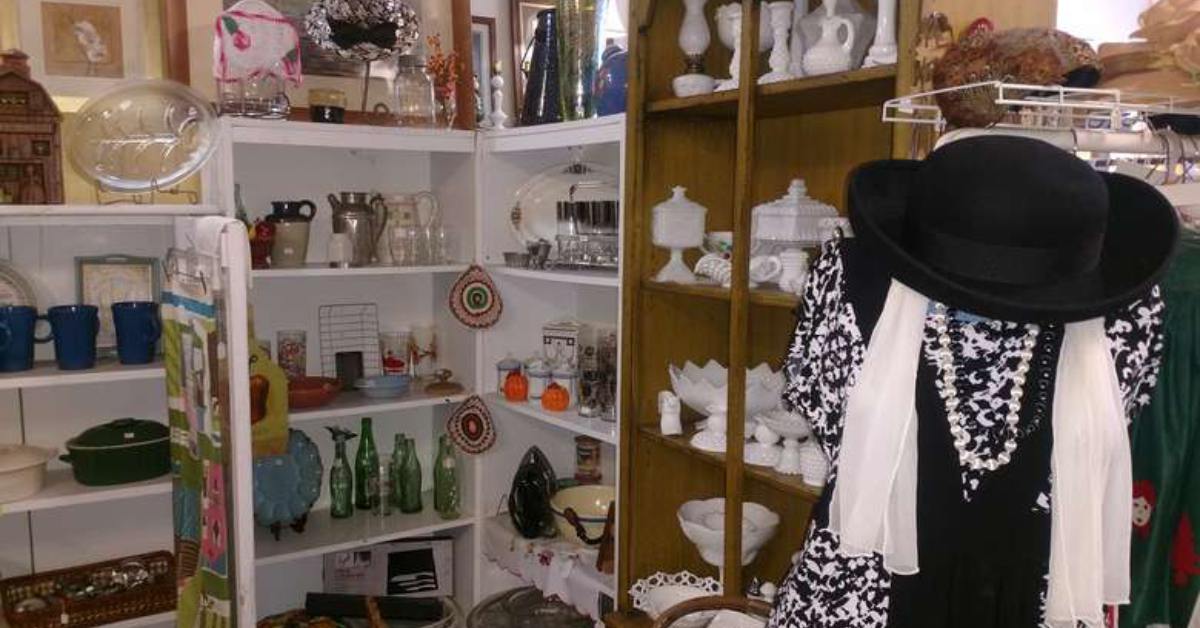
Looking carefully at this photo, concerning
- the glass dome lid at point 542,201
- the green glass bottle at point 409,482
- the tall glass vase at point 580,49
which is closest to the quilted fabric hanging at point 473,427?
the green glass bottle at point 409,482

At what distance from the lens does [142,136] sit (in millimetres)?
2318

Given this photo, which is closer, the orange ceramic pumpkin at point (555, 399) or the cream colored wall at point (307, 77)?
the cream colored wall at point (307, 77)

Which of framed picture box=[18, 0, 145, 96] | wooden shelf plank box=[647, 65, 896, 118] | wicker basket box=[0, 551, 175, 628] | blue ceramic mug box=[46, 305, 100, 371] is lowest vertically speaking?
wicker basket box=[0, 551, 175, 628]

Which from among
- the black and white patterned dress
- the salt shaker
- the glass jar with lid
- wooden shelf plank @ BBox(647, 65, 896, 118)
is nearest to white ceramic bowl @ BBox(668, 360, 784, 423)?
the salt shaker

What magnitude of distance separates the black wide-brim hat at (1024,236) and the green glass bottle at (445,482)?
187 centimetres

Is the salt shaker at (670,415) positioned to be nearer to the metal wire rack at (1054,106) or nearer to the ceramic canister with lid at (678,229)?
the ceramic canister with lid at (678,229)

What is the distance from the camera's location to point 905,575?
1316mm

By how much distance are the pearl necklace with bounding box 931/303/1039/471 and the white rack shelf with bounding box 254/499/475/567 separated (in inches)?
72.6

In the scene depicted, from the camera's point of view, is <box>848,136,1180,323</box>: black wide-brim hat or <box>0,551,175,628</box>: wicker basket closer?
<box>848,136,1180,323</box>: black wide-brim hat

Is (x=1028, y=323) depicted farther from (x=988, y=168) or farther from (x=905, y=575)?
(x=905, y=575)

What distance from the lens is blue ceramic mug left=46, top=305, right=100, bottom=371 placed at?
228cm

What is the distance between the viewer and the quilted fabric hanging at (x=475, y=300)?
272cm

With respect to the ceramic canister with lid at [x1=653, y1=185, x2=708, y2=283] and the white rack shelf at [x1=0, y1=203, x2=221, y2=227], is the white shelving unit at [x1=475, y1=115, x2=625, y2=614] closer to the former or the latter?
the ceramic canister with lid at [x1=653, y1=185, x2=708, y2=283]

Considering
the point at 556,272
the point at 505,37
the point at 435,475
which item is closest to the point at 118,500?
the point at 435,475
